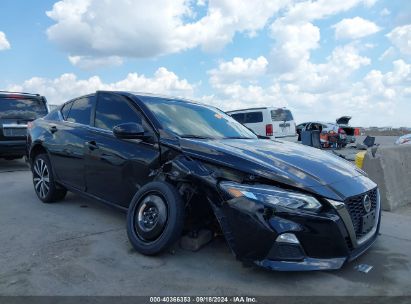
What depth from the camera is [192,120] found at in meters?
4.54

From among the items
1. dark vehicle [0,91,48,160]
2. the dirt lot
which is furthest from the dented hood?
dark vehicle [0,91,48,160]

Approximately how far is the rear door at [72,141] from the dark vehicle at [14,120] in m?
4.17

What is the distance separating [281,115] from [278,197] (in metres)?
14.0

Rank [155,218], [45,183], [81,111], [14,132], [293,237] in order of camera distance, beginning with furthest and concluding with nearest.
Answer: [14,132], [45,183], [81,111], [155,218], [293,237]

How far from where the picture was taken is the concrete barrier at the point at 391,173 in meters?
5.91

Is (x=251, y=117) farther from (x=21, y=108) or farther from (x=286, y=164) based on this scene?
(x=286, y=164)

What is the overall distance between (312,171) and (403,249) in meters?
1.58

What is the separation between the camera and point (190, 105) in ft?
16.3

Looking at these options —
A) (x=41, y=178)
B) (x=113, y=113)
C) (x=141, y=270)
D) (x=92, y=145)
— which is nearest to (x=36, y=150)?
(x=41, y=178)

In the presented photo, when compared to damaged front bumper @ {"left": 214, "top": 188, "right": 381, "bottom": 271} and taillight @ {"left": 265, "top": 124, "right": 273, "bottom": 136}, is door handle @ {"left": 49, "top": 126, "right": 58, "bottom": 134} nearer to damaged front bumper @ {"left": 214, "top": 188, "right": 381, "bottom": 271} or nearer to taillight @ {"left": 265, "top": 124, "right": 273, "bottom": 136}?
damaged front bumper @ {"left": 214, "top": 188, "right": 381, "bottom": 271}

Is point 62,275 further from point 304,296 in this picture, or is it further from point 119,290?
point 304,296

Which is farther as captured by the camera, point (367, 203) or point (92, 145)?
point (92, 145)

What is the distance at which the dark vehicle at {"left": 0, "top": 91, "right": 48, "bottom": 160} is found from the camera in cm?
924

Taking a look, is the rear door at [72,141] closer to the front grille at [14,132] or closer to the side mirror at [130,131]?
the side mirror at [130,131]
